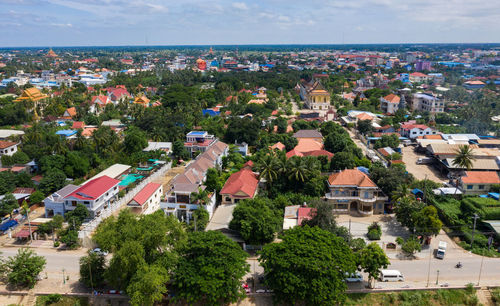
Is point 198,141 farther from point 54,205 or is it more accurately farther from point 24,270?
point 24,270

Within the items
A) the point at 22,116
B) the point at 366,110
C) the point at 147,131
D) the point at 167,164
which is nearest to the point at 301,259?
the point at 167,164

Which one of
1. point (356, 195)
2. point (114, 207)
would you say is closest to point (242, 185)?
point (356, 195)

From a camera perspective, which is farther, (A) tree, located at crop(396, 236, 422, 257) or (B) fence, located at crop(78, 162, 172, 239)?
(B) fence, located at crop(78, 162, 172, 239)

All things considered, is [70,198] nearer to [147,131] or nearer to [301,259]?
[301,259]

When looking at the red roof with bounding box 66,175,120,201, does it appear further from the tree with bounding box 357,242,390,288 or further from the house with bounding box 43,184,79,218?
the tree with bounding box 357,242,390,288

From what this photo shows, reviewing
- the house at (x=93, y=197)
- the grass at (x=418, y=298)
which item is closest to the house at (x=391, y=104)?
the grass at (x=418, y=298)

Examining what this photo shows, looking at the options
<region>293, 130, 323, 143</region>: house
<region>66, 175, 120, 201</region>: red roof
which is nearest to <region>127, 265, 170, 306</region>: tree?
<region>66, 175, 120, 201</region>: red roof
